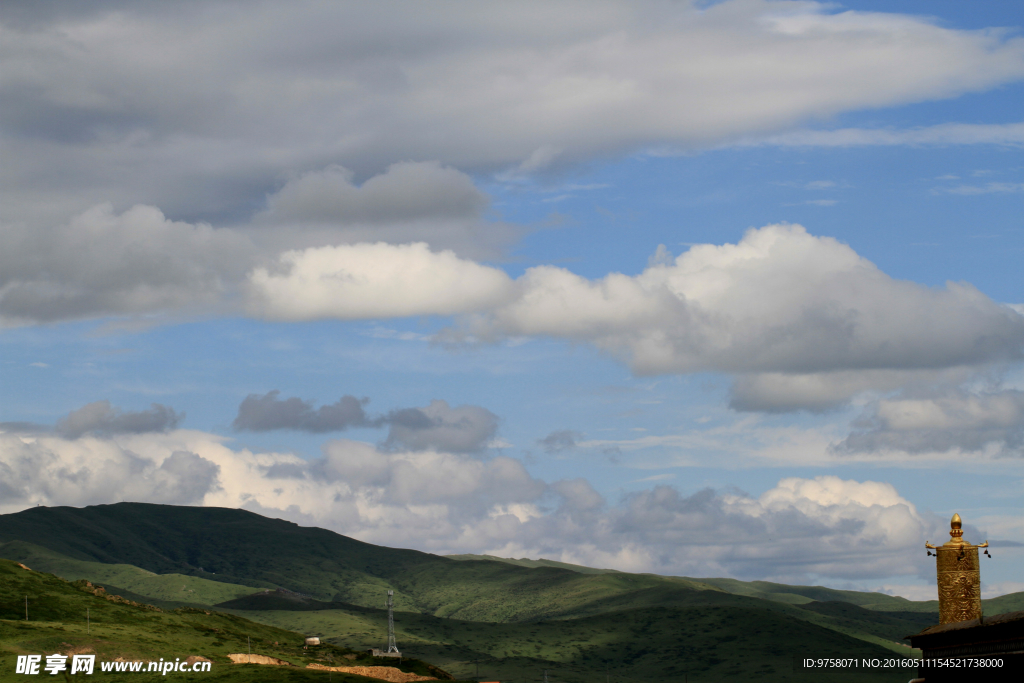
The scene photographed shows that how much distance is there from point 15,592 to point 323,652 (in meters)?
40.0

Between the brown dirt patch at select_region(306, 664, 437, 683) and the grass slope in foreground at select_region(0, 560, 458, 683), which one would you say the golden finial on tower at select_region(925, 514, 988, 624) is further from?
the brown dirt patch at select_region(306, 664, 437, 683)

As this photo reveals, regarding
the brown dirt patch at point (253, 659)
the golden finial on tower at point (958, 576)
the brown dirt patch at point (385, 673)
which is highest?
the golden finial on tower at point (958, 576)

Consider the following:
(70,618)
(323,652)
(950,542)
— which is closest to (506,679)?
(323,652)

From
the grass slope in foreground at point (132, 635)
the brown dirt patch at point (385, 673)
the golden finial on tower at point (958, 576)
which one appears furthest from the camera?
the brown dirt patch at point (385, 673)

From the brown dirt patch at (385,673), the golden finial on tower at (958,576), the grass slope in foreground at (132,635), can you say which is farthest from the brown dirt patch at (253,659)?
the golden finial on tower at (958,576)

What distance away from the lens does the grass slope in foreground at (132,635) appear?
4158 inches

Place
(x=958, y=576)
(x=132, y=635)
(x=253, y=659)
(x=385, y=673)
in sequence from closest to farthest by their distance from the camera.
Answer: (x=958, y=576) < (x=132, y=635) < (x=253, y=659) < (x=385, y=673)

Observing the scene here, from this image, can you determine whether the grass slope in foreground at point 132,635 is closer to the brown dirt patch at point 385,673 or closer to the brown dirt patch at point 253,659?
the brown dirt patch at point 253,659

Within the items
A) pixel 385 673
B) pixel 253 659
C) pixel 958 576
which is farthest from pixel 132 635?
pixel 958 576

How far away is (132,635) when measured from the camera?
12075 cm

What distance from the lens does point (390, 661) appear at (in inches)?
5502

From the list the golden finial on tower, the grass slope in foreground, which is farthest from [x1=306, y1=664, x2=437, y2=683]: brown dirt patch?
the golden finial on tower

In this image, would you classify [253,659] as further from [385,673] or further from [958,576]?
[958,576]

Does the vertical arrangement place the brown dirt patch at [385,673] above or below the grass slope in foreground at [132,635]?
below
